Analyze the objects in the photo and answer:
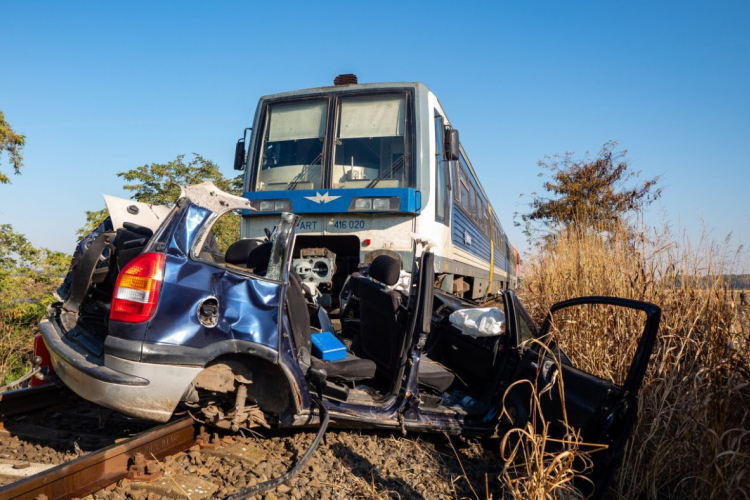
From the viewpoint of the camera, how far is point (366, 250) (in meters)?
6.77

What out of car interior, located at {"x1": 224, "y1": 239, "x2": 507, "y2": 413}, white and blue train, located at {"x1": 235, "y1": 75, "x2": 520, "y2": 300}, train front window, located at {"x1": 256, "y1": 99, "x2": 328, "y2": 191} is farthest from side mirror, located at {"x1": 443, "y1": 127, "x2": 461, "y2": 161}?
car interior, located at {"x1": 224, "y1": 239, "x2": 507, "y2": 413}

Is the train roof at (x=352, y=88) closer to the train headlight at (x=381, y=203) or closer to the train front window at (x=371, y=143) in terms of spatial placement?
the train front window at (x=371, y=143)

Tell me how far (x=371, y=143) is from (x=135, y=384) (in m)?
4.87

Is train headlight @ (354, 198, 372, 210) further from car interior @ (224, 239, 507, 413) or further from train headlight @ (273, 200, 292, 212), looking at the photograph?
car interior @ (224, 239, 507, 413)

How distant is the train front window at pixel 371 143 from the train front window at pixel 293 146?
0.26 meters

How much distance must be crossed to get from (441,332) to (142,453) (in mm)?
2516

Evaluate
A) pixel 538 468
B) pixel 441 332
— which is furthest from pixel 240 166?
pixel 538 468

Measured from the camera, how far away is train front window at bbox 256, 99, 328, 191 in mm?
7133

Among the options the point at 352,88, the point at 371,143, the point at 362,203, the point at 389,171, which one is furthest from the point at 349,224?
the point at 352,88

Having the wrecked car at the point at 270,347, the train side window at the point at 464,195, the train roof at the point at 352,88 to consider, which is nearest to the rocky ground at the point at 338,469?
the wrecked car at the point at 270,347

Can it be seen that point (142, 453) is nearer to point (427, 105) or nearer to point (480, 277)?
point (427, 105)

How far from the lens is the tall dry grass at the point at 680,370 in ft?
9.66

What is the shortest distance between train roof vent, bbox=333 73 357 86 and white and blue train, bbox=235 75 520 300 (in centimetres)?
2

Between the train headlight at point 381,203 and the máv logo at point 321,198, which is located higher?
the máv logo at point 321,198
